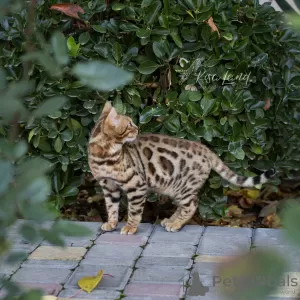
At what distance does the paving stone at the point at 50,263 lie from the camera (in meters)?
3.92

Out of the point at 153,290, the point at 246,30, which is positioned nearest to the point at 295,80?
the point at 246,30

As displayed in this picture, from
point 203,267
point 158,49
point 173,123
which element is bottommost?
point 203,267

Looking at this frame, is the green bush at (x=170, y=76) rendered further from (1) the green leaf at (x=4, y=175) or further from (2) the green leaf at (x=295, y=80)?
(1) the green leaf at (x=4, y=175)

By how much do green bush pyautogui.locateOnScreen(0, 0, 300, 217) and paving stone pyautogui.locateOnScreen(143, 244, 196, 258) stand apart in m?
0.67

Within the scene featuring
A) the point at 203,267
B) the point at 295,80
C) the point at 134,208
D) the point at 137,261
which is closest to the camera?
the point at 203,267

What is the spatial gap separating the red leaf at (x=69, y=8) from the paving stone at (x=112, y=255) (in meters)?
1.60

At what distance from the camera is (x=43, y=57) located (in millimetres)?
1090

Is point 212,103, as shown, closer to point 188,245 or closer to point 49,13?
point 188,245

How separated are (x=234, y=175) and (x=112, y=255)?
112cm

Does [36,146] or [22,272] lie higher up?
[36,146]

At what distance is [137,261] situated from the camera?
13.1 ft

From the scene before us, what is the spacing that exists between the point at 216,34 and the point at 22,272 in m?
2.05

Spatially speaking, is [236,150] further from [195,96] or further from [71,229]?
[71,229]

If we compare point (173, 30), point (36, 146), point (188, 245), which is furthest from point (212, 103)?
point (36, 146)
